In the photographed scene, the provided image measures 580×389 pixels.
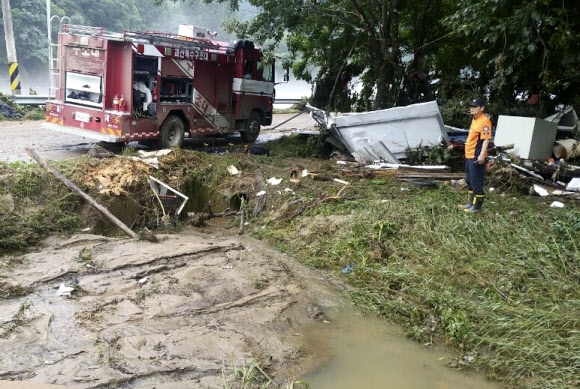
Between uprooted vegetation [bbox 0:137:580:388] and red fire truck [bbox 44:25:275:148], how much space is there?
192cm

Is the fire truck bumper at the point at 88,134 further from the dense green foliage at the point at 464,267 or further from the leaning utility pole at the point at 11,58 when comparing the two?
the leaning utility pole at the point at 11,58

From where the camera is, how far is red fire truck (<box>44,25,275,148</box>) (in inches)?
442

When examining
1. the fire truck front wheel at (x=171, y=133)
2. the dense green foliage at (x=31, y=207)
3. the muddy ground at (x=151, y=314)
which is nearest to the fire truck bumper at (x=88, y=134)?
the fire truck front wheel at (x=171, y=133)

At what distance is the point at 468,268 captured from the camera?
6336 mm

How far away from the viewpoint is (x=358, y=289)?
651 cm

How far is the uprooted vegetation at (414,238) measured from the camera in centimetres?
514

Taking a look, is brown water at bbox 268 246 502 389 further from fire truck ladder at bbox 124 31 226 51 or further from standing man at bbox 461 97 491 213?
fire truck ladder at bbox 124 31 226 51

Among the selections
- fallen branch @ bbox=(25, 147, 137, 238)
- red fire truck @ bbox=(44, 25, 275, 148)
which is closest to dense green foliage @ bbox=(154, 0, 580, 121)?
red fire truck @ bbox=(44, 25, 275, 148)

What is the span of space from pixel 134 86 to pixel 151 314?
7.50 m

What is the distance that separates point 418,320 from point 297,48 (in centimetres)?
1180

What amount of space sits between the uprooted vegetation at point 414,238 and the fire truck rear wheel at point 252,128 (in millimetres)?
A: 4700

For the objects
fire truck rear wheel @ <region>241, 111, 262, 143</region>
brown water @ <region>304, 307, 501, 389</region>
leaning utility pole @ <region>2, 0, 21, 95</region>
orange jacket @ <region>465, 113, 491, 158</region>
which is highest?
leaning utility pole @ <region>2, 0, 21, 95</region>

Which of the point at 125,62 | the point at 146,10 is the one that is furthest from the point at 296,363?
the point at 146,10

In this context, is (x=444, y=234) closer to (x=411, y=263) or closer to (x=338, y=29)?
(x=411, y=263)
